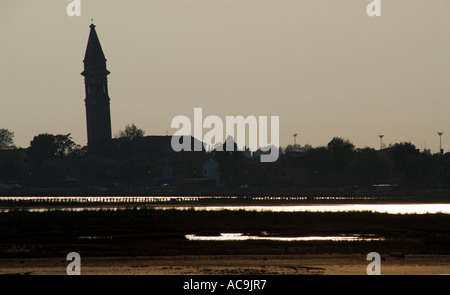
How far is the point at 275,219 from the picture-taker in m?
108

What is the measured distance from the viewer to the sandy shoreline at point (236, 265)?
5512cm

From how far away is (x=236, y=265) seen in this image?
59.1m

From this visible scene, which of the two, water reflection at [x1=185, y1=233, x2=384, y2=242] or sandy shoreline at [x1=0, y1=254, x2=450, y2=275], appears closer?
sandy shoreline at [x1=0, y1=254, x2=450, y2=275]

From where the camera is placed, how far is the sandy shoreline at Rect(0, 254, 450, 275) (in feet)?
181

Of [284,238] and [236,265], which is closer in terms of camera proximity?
[236,265]

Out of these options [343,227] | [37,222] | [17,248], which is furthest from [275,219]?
[17,248]

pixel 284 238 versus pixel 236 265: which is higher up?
pixel 284 238

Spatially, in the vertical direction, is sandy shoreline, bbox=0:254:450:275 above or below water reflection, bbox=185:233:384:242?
below

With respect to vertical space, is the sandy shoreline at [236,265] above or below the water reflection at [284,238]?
below

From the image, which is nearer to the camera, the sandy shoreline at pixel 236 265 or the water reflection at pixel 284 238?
the sandy shoreline at pixel 236 265

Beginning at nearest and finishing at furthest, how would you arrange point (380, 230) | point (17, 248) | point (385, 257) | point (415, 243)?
point (385, 257), point (17, 248), point (415, 243), point (380, 230)
